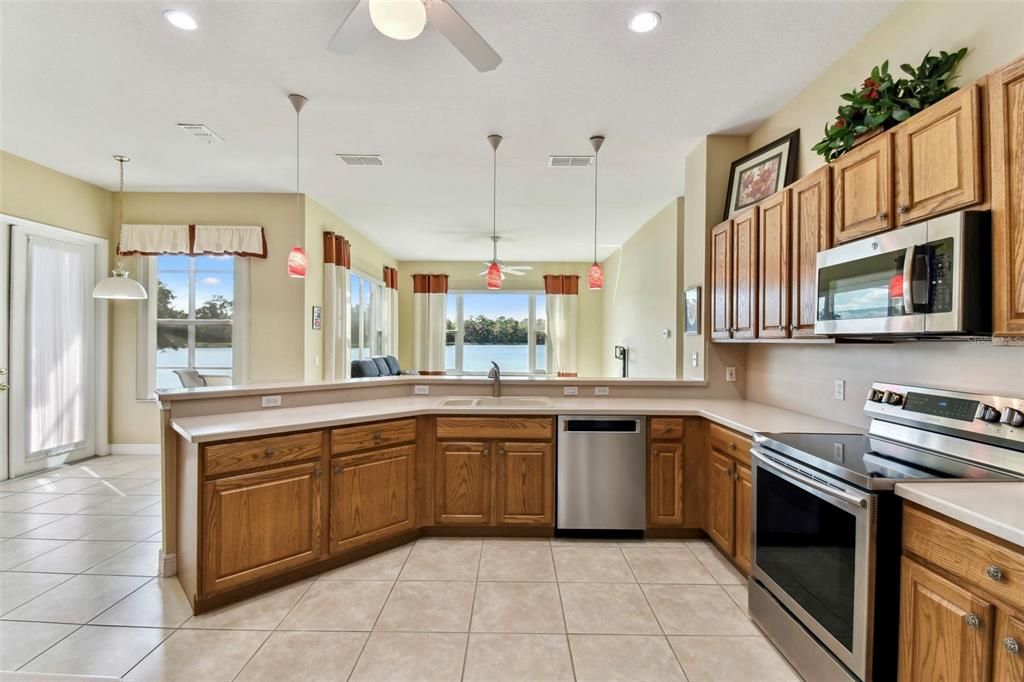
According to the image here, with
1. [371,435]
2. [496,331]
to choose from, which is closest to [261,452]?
[371,435]

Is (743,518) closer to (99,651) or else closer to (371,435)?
(371,435)

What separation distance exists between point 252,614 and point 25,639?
0.91 meters

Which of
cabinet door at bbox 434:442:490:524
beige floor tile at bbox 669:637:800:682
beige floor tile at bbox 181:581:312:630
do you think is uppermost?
cabinet door at bbox 434:442:490:524

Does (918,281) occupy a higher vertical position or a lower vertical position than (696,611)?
higher

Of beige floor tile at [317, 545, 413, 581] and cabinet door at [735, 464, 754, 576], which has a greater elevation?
cabinet door at [735, 464, 754, 576]

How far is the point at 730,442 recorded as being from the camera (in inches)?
100

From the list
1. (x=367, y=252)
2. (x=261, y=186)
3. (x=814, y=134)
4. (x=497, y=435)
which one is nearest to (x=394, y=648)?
(x=497, y=435)

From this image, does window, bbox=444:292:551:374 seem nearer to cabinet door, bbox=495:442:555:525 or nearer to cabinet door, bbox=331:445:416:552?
cabinet door, bbox=495:442:555:525

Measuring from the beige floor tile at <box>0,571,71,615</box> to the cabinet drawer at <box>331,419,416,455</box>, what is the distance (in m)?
1.62

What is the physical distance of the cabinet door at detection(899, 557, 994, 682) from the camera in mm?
1147

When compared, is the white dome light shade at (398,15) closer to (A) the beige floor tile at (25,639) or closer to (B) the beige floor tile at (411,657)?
(B) the beige floor tile at (411,657)

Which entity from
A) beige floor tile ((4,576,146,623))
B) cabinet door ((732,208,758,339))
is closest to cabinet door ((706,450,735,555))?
cabinet door ((732,208,758,339))

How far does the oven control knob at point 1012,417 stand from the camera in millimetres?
1434

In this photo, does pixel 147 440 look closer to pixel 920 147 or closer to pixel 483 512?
pixel 483 512
